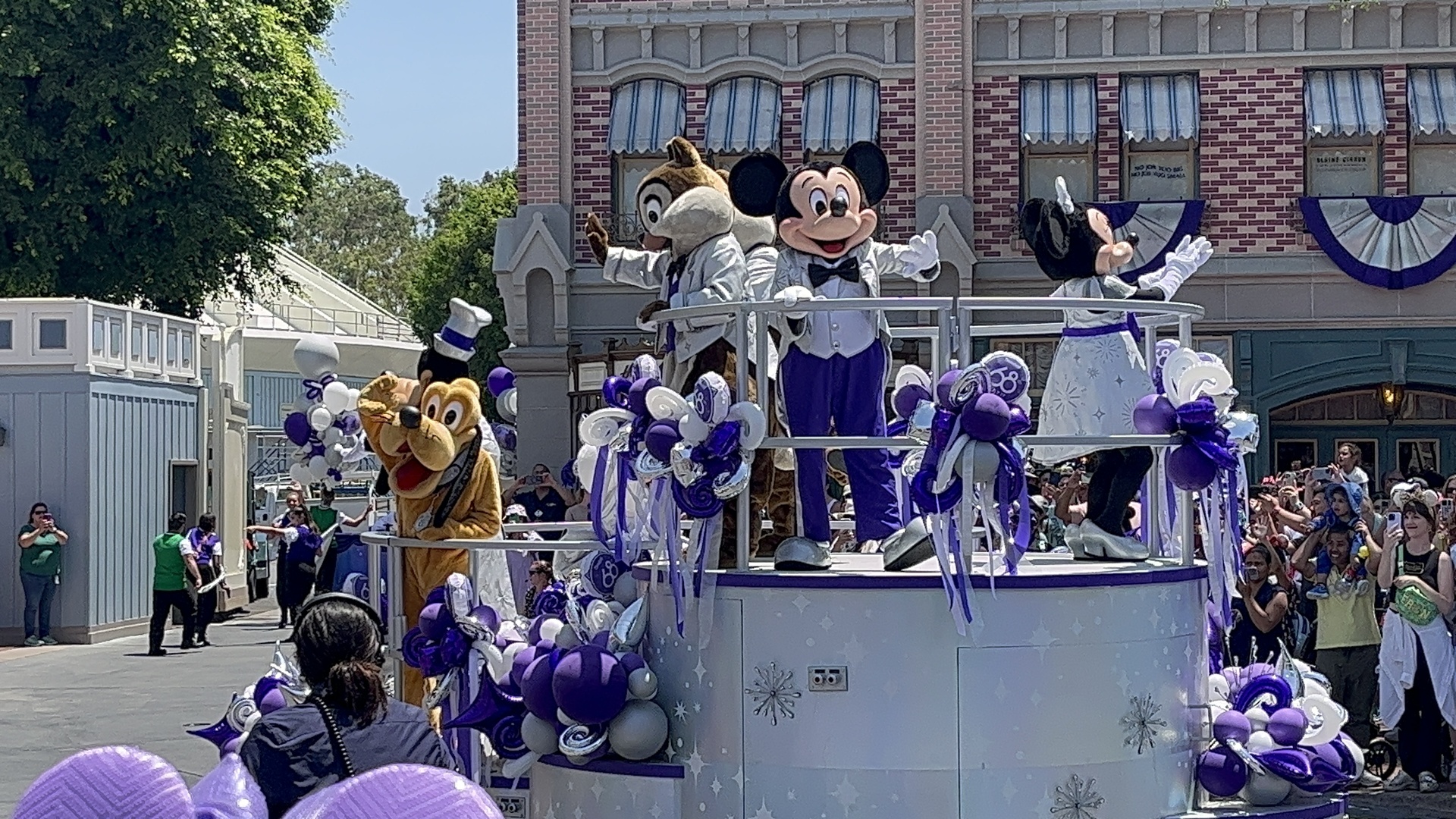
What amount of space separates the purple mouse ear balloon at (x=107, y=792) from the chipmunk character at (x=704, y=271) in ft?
13.5

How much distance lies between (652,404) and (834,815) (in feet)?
4.93

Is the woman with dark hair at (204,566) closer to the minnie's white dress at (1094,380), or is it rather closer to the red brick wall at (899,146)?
the red brick wall at (899,146)

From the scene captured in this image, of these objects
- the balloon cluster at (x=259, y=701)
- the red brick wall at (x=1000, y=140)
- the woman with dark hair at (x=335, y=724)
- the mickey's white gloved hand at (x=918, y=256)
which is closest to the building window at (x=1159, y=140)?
the red brick wall at (x=1000, y=140)

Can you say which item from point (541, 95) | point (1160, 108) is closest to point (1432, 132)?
point (1160, 108)

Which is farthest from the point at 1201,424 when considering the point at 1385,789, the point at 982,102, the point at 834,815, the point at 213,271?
the point at 213,271

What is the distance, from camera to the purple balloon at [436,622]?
7.98 metres

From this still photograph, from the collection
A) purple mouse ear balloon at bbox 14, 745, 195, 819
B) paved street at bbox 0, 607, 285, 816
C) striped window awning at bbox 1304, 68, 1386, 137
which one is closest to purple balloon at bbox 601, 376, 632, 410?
purple mouse ear balloon at bbox 14, 745, 195, 819

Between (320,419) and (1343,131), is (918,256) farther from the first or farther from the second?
(1343,131)

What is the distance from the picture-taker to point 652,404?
266 inches

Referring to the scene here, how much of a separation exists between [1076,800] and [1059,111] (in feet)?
54.6

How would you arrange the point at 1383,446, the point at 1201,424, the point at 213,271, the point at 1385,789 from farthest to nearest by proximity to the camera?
the point at 213,271
the point at 1383,446
the point at 1385,789
the point at 1201,424

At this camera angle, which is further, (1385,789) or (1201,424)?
(1385,789)

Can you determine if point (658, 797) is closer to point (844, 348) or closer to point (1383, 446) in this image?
point (844, 348)

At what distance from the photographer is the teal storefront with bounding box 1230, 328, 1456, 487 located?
72.0 feet
